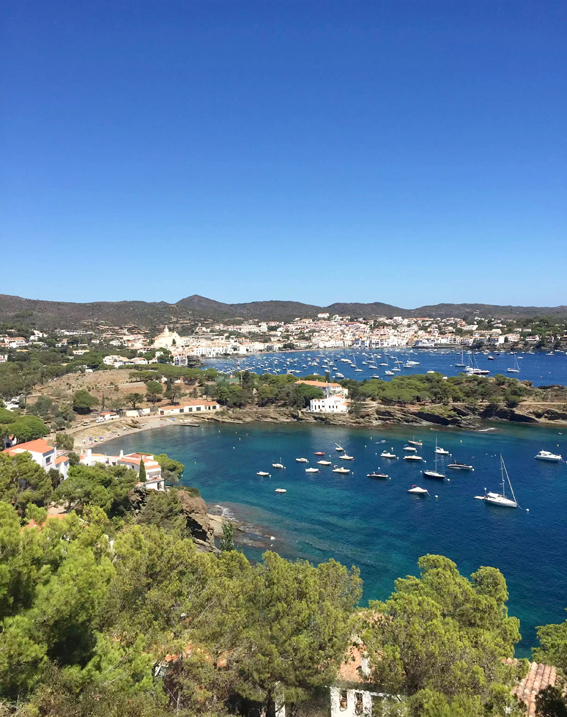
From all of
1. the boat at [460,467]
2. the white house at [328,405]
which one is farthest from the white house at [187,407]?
the boat at [460,467]

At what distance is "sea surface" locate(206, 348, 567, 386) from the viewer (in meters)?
78.5

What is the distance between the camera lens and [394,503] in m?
27.3

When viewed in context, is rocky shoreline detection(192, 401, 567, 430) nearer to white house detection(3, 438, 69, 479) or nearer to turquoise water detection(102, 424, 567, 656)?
turquoise water detection(102, 424, 567, 656)

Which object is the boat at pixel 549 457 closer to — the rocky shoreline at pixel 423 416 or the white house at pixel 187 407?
the rocky shoreline at pixel 423 416

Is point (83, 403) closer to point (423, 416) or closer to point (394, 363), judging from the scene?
point (423, 416)

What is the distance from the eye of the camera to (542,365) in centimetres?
8444

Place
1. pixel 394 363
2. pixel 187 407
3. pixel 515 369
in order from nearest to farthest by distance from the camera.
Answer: pixel 187 407 < pixel 515 369 < pixel 394 363

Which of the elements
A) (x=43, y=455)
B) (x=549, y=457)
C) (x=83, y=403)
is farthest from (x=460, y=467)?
(x=83, y=403)

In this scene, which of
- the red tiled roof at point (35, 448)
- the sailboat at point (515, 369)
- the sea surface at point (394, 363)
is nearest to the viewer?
the red tiled roof at point (35, 448)

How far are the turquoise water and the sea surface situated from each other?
1359 inches

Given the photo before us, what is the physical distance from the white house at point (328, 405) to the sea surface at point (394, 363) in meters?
26.0

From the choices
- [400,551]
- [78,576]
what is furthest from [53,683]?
[400,551]

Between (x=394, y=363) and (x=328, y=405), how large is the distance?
49886 mm

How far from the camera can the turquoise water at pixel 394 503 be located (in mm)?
19797
